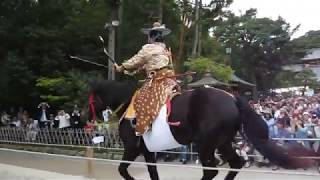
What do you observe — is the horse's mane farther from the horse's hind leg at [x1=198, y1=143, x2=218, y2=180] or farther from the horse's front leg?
the horse's hind leg at [x1=198, y1=143, x2=218, y2=180]

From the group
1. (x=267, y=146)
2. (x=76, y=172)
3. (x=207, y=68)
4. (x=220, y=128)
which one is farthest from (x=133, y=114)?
(x=207, y=68)

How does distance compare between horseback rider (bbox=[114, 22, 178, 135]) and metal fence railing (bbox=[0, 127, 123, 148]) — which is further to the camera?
metal fence railing (bbox=[0, 127, 123, 148])

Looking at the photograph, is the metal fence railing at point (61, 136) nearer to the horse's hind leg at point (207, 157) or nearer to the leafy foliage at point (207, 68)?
the leafy foliage at point (207, 68)

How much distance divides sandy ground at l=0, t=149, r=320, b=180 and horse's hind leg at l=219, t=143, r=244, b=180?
283 cm

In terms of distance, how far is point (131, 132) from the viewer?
8727 mm

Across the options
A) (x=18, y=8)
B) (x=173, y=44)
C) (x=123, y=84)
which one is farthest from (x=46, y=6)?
(x=123, y=84)

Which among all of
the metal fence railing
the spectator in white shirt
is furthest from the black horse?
the spectator in white shirt

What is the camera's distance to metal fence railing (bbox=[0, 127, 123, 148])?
16000 millimetres

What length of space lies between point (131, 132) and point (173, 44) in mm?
15187

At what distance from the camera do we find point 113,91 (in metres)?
9.20

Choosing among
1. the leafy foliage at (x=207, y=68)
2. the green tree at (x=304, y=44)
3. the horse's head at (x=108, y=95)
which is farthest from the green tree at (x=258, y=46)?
the horse's head at (x=108, y=95)

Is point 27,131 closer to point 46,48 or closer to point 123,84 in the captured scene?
point 46,48

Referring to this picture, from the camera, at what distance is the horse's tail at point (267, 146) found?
7.43m

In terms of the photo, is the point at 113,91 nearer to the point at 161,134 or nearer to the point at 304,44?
the point at 161,134
